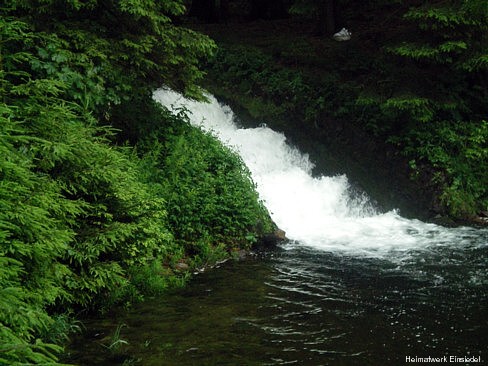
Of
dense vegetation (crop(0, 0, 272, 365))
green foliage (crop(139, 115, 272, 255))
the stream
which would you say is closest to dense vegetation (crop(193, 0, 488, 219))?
the stream

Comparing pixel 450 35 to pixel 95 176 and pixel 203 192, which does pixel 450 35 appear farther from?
pixel 95 176

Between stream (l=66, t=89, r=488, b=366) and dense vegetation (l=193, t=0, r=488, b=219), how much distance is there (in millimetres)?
2276

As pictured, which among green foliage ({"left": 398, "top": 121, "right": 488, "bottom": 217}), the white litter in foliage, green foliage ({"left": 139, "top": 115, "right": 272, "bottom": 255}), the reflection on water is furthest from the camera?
the white litter in foliage

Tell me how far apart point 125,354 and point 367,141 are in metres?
11.3

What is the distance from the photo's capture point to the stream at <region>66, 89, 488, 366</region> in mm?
5637

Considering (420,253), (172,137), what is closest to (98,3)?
(172,137)

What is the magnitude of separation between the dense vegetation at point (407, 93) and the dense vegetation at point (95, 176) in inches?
206

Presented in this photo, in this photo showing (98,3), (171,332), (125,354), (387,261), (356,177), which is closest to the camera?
(125,354)

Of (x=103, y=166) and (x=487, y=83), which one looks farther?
(x=487, y=83)

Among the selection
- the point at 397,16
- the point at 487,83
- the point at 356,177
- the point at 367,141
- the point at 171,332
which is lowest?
the point at 171,332

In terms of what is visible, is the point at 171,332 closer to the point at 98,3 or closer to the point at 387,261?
the point at 387,261

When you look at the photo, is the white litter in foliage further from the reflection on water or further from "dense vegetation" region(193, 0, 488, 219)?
the reflection on water

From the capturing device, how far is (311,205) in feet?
44.5

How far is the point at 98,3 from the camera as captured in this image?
8977mm
